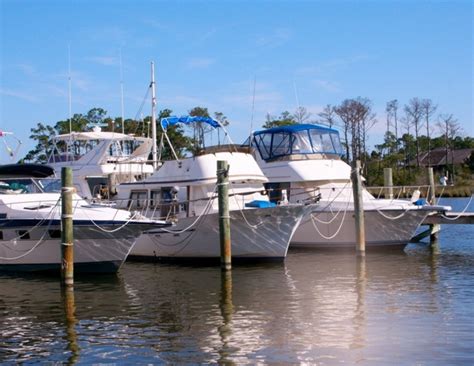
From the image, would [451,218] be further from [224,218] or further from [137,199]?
[137,199]

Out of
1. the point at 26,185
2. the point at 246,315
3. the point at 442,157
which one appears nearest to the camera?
the point at 246,315

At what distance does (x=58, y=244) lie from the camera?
17.4 m

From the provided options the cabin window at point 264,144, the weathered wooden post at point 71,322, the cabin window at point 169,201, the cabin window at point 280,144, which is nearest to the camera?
the weathered wooden post at point 71,322

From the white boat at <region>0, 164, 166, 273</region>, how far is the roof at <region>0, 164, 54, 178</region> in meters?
1.26

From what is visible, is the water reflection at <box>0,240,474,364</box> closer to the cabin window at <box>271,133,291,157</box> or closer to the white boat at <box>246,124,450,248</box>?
the white boat at <box>246,124,450,248</box>

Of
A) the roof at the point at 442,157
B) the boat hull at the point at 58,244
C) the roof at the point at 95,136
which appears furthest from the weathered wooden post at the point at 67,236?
the roof at the point at 442,157

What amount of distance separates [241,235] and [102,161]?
26.6 feet

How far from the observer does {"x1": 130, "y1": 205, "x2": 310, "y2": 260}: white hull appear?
19.4 m

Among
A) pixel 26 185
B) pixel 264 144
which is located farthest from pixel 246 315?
pixel 264 144

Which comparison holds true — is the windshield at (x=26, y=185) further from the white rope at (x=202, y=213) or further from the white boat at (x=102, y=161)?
the white boat at (x=102, y=161)

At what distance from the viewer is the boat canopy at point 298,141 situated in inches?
991

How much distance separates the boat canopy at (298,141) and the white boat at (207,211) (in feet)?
11.8

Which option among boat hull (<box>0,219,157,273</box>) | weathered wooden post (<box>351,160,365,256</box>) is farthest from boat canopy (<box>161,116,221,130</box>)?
boat hull (<box>0,219,157,273</box>)

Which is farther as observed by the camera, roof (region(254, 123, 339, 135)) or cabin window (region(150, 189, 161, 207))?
roof (region(254, 123, 339, 135))
